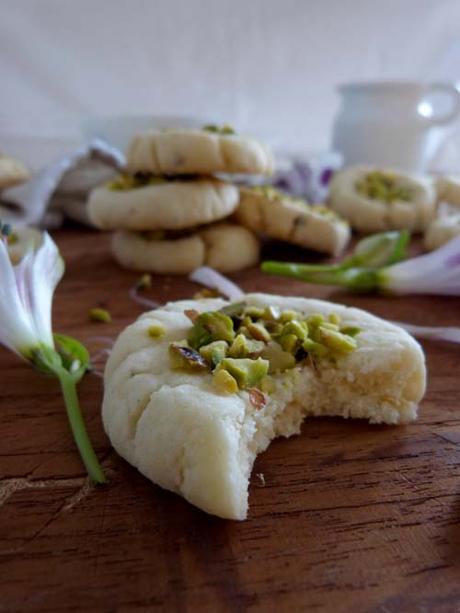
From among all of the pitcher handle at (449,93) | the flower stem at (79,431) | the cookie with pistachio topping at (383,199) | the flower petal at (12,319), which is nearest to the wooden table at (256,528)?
the flower stem at (79,431)

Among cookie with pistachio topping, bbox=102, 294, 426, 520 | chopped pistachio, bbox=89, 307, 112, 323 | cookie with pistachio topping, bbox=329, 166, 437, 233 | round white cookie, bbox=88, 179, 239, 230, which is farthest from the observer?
cookie with pistachio topping, bbox=329, 166, 437, 233

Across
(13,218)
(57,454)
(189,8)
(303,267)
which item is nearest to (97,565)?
(57,454)

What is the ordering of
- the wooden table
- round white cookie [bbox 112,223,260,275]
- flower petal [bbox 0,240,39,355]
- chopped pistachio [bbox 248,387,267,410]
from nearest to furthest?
the wooden table < chopped pistachio [bbox 248,387,267,410] < flower petal [bbox 0,240,39,355] < round white cookie [bbox 112,223,260,275]

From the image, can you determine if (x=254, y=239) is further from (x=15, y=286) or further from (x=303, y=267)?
(x=15, y=286)

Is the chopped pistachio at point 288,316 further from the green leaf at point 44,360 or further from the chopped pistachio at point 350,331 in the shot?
the green leaf at point 44,360

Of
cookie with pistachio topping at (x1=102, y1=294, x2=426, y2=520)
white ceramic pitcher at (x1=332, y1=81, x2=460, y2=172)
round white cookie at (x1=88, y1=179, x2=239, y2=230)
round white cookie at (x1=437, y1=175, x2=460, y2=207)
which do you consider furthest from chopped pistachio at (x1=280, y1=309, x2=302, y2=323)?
white ceramic pitcher at (x1=332, y1=81, x2=460, y2=172)

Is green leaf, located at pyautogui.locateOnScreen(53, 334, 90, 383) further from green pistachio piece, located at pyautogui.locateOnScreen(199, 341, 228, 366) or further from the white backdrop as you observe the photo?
the white backdrop

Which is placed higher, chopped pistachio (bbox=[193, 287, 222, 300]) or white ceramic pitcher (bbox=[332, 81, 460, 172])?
white ceramic pitcher (bbox=[332, 81, 460, 172])

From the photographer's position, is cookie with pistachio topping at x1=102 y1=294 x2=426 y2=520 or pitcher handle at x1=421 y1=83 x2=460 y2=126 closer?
cookie with pistachio topping at x1=102 y1=294 x2=426 y2=520
